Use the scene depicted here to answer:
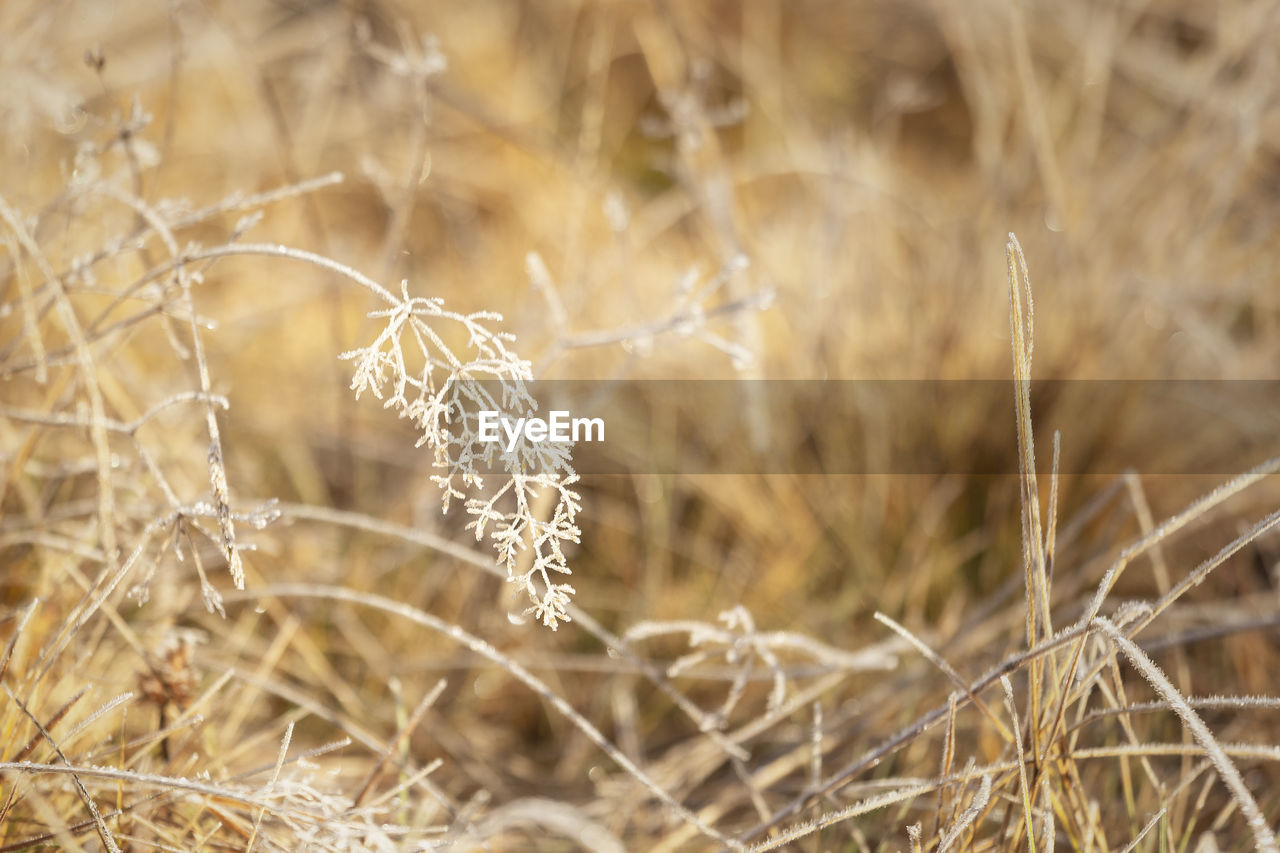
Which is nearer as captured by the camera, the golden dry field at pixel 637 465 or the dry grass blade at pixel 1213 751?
the dry grass blade at pixel 1213 751

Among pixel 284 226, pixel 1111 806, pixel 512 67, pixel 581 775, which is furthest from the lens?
pixel 512 67

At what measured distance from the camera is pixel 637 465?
4.00 ft

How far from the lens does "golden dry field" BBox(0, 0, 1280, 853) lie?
611mm

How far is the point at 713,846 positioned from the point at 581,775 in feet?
0.63

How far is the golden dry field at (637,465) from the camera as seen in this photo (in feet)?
2.01

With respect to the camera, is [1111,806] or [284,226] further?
[284,226]

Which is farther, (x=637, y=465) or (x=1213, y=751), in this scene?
(x=637, y=465)

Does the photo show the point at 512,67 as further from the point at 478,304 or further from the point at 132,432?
the point at 132,432

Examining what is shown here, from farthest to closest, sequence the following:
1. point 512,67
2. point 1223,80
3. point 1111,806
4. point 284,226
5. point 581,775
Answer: point 512,67 → point 284,226 → point 1223,80 → point 581,775 → point 1111,806

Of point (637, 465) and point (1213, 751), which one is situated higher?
point (1213, 751)

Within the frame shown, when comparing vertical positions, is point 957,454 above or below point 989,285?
below

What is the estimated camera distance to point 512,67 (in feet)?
6.38

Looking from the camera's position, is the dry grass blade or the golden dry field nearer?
the dry grass blade

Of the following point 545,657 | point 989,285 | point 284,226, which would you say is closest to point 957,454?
point 989,285
